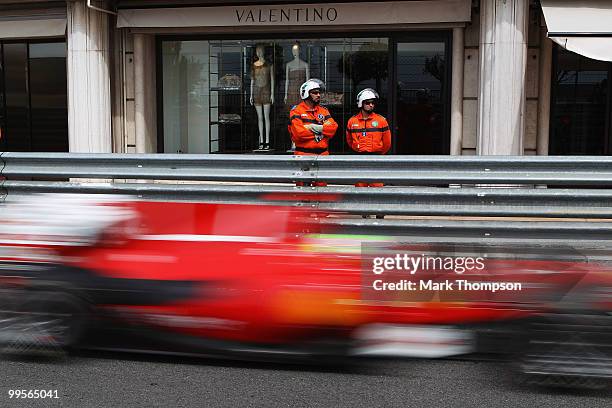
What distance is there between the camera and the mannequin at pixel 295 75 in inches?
461

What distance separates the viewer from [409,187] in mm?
5539

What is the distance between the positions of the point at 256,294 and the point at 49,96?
32.3ft

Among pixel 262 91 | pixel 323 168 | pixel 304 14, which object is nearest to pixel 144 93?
pixel 262 91

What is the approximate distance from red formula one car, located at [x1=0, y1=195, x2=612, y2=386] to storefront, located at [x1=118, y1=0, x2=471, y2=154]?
6.96m

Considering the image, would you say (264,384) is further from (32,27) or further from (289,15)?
(32,27)

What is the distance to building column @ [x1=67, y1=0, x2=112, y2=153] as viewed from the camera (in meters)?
11.4

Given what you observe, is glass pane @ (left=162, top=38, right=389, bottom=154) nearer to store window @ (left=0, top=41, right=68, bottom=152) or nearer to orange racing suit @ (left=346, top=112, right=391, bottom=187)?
store window @ (left=0, top=41, right=68, bottom=152)

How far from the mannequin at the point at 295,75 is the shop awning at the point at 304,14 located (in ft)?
2.40

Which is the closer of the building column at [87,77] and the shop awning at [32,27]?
the building column at [87,77]

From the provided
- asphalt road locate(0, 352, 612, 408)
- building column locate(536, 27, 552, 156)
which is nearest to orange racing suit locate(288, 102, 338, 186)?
building column locate(536, 27, 552, 156)

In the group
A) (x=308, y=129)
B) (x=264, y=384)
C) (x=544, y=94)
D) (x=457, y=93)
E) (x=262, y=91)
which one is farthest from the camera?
(x=262, y=91)

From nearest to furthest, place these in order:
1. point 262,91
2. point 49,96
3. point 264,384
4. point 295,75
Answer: point 264,384, point 295,75, point 262,91, point 49,96

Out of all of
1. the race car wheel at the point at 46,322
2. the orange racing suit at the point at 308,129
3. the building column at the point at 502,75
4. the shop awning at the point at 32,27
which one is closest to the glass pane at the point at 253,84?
the shop awning at the point at 32,27

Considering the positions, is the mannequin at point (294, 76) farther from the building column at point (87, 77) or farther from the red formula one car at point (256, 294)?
the red formula one car at point (256, 294)
